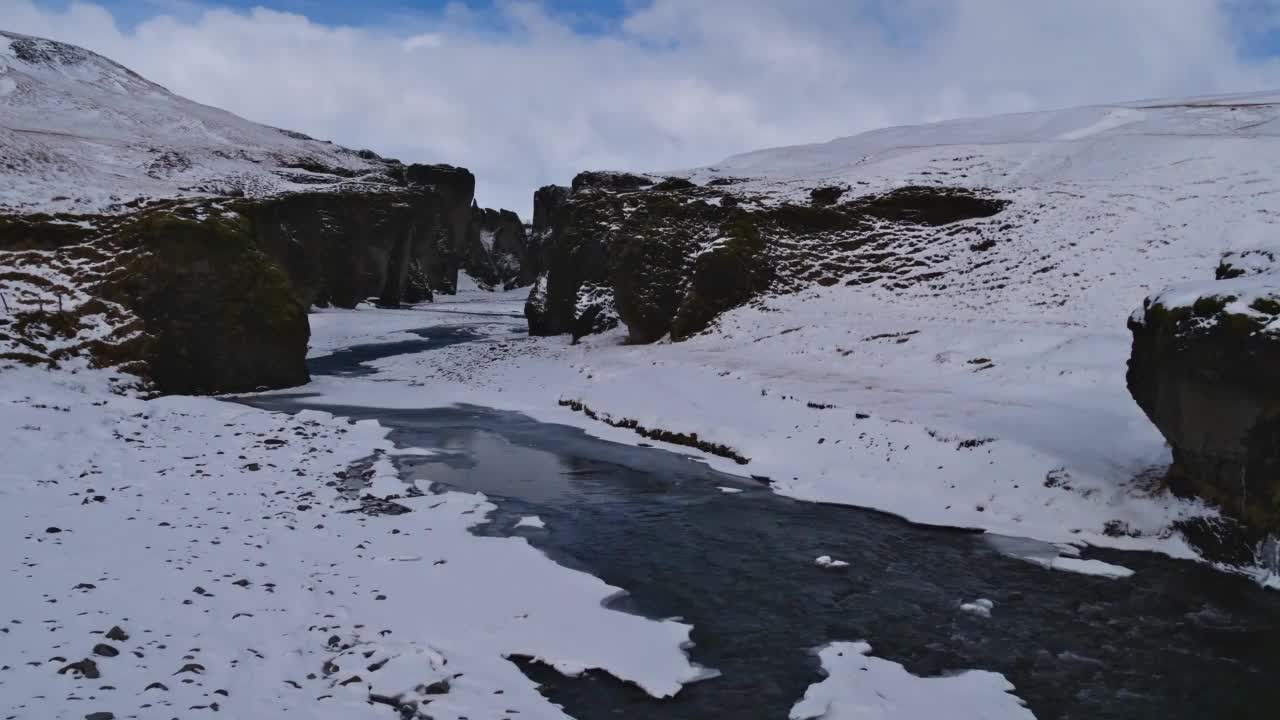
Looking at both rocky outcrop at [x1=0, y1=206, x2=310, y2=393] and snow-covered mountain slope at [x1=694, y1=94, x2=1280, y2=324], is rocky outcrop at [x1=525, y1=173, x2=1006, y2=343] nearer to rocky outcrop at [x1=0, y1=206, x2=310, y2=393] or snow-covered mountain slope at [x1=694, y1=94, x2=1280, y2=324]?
snow-covered mountain slope at [x1=694, y1=94, x2=1280, y2=324]

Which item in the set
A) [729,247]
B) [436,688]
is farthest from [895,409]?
[729,247]

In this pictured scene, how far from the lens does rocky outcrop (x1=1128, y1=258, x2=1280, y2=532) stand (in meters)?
9.30

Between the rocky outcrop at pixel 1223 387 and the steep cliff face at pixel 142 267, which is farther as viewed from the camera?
the steep cliff face at pixel 142 267

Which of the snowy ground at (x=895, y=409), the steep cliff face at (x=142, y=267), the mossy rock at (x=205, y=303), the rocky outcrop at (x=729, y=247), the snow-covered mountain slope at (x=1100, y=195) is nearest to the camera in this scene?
the snowy ground at (x=895, y=409)

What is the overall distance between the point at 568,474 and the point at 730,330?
1755cm

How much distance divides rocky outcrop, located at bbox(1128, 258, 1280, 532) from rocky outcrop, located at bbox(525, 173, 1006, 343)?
2244cm

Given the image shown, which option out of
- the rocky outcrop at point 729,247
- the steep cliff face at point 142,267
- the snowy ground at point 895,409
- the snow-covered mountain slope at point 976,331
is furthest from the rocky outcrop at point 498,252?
the snowy ground at point 895,409

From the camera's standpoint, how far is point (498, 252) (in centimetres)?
13075

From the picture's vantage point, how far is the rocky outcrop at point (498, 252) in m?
119

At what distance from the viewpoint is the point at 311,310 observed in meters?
57.4

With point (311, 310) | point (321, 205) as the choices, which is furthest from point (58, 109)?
point (311, 310)

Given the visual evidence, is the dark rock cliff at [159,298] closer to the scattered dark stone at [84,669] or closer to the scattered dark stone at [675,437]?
the scattered dark stone at [675,437]

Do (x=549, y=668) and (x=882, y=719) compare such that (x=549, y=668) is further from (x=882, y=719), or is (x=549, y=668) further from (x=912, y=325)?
(x=912, y=325)

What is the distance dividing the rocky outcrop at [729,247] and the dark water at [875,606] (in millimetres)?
21287
